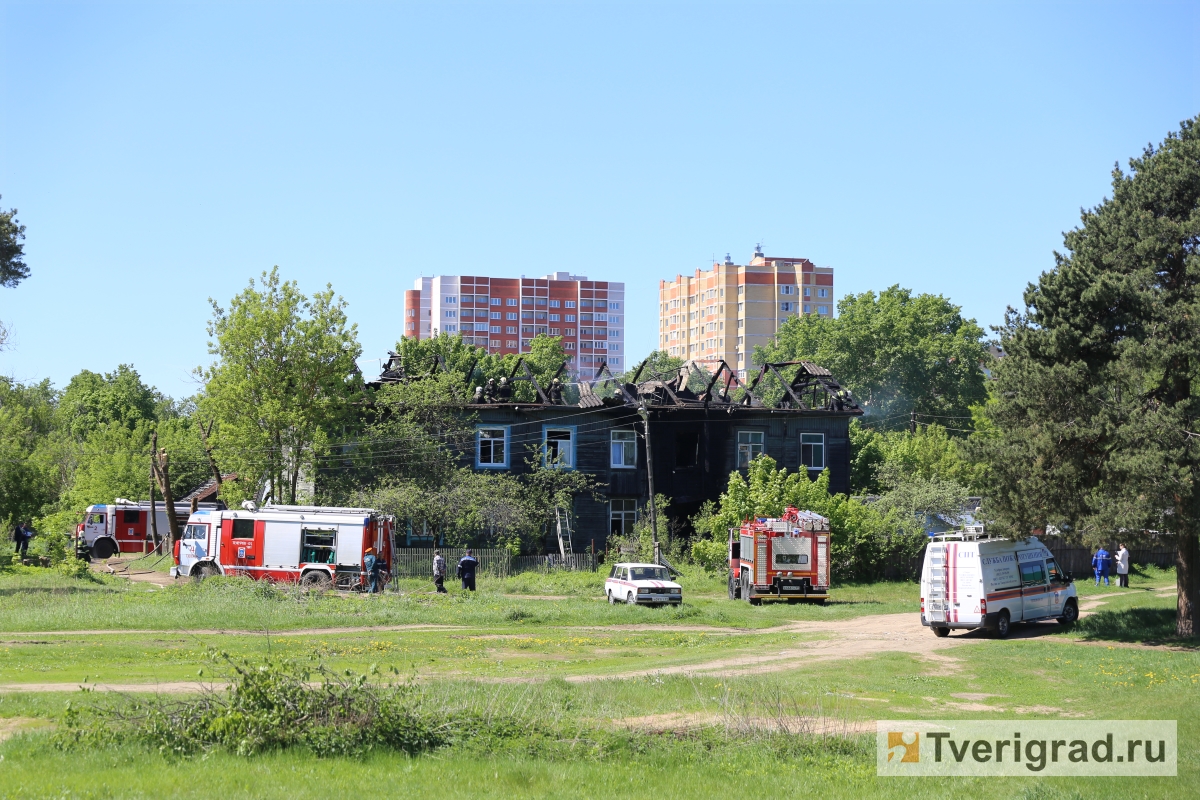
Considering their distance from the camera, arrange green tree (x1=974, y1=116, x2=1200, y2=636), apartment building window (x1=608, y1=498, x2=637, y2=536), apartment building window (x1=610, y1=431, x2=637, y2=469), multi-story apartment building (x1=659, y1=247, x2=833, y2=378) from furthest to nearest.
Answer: multi-story apartment building (x1=659, y1=247, x2=833, y2=378)
apartment building window (x1=608, y1=498, x2=637, y2=536)
apartment building window (x1=610, y1=431, x2=637, y2=469)
green tree (x1=974, y1=116, x2=1200, y2=636)

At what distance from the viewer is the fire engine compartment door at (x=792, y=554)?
3706cm

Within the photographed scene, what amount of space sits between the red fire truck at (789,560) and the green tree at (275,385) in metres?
20.4

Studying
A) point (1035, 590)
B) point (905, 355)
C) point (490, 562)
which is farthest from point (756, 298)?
point (1035, 590)

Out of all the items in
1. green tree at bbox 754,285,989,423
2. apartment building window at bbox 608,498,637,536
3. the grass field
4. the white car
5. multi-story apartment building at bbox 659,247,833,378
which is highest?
multi-story apartment building at bbox 659,247,833,378

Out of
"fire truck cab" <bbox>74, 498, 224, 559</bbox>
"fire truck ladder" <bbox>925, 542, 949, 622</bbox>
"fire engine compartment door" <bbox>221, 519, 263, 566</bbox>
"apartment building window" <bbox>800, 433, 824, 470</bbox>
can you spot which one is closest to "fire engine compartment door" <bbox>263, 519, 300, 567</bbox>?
"fire engine compartment door" <bbox>221, 519, 263, 566</bbox>

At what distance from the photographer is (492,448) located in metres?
52.6

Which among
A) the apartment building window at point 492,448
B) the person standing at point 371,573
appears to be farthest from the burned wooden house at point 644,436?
the person standing at point 371,573

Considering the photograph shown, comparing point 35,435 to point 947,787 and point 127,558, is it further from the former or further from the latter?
point 947,787

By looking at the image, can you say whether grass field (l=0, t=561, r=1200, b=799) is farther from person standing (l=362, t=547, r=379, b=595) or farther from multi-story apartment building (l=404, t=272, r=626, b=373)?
multi-story apartment building (l=404, t=272, r=626, b=373)

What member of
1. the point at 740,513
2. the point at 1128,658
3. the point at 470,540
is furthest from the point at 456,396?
the point at 1128,658

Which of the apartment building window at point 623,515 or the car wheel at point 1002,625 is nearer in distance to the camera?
the car wheel at point 1002,625

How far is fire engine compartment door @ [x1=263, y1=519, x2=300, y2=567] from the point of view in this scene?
37844 mm

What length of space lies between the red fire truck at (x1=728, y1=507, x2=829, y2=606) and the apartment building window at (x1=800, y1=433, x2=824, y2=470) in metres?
19.3

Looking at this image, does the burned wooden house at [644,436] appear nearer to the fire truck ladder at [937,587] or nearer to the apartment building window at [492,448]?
the apartment building window at [492,448]
